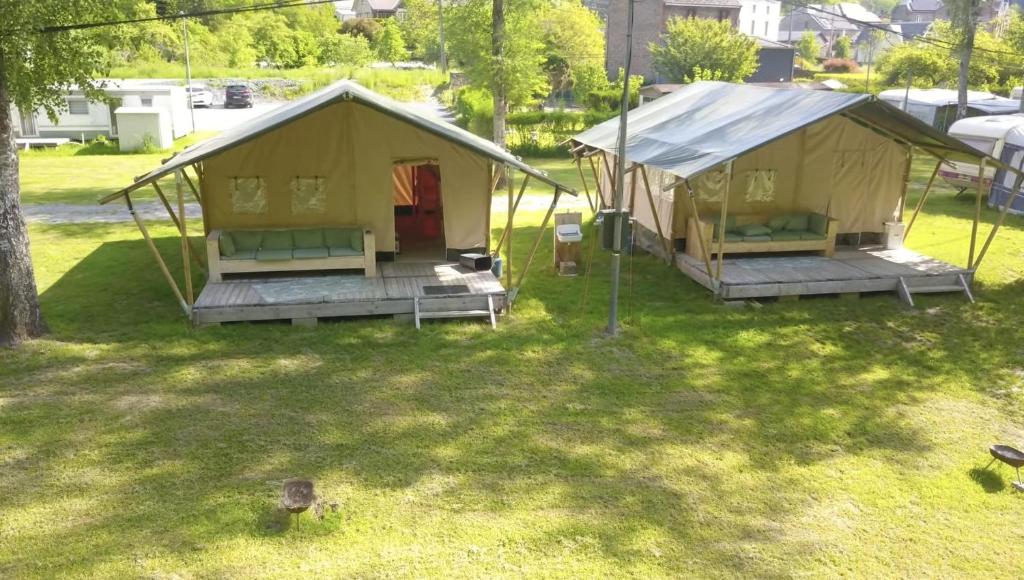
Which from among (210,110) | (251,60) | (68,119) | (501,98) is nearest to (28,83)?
(501,98)

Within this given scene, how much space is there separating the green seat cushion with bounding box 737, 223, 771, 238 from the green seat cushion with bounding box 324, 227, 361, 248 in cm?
676

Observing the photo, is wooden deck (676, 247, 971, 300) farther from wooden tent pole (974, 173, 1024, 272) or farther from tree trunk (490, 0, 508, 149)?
tree trunk (490, 0, 508, 149)

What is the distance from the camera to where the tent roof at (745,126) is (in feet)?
39.0

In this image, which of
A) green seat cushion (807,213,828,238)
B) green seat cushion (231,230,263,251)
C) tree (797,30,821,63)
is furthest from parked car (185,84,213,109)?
tree (797,30,821,63)

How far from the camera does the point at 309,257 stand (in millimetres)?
12062

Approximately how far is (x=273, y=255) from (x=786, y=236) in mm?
8640

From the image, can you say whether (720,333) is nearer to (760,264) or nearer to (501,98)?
(760,264)

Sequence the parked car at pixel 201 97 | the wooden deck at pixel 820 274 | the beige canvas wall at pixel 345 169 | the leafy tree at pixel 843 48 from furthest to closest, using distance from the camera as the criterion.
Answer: the leafy tree at pixel 843 48 → the parked car at pixel 201 97 → the beige canvas wall at pixel 345 169 → the wooden deck at pixel 820 274

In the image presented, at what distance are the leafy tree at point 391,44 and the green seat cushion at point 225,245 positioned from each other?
50.3 meters

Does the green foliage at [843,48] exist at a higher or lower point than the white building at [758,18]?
lower

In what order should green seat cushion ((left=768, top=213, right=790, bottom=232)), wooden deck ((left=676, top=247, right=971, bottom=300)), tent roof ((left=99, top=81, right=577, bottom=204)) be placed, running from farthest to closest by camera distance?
1. green seat cushion ((left=768, top=213, right=790, bottom=232))
2. wooden deck ((left=676, top=247, right=971, bottom=300))
3. tent roof ((left=99, top=81, right=577, bottom=204))

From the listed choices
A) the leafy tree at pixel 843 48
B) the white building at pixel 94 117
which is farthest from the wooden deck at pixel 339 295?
the leafy tree at pixel 843 48

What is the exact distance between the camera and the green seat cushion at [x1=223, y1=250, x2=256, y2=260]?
11.9 m

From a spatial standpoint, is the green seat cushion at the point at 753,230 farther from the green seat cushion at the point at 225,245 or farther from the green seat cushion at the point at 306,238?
the green seat cushion at the point at 225,245
